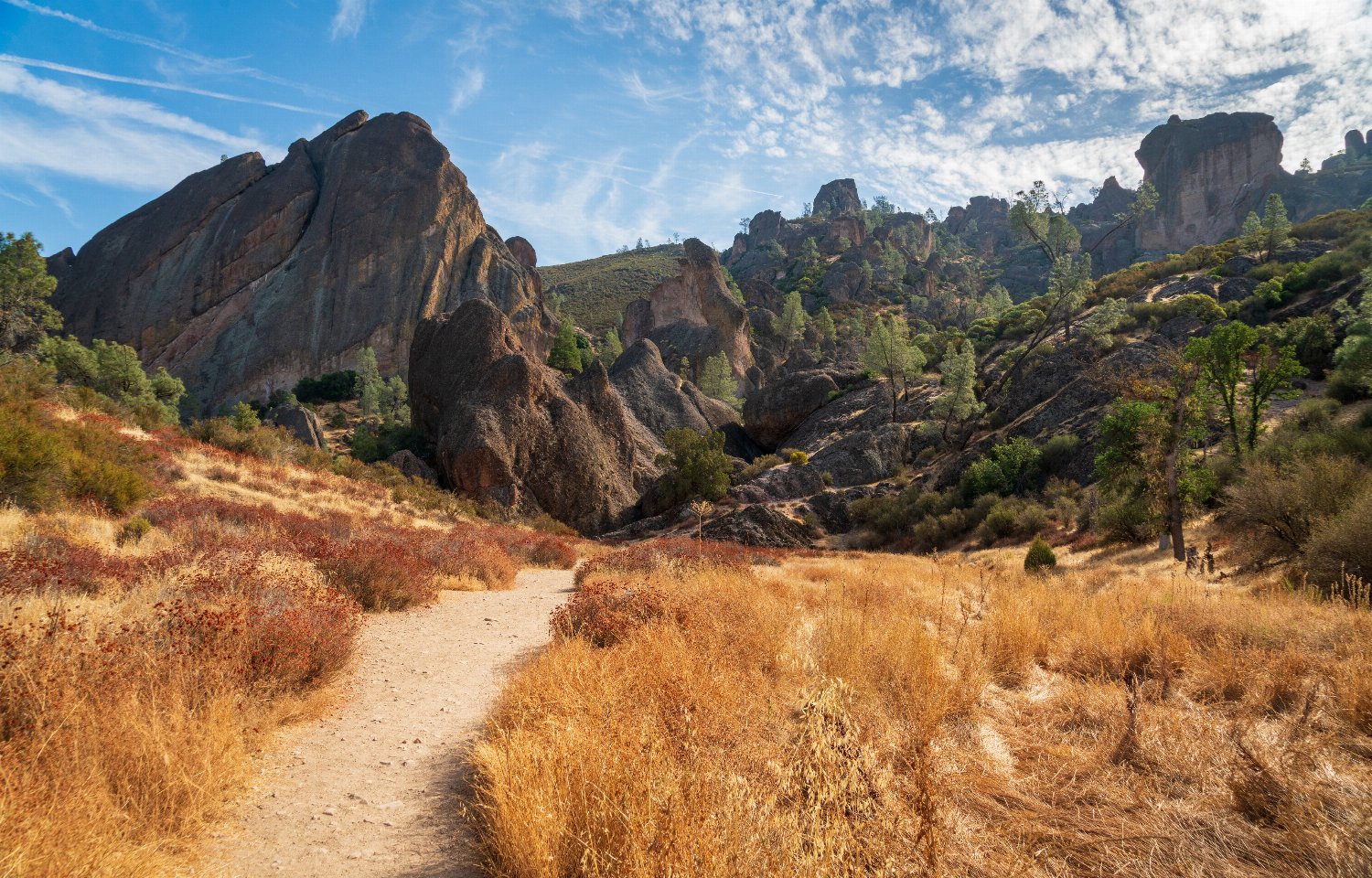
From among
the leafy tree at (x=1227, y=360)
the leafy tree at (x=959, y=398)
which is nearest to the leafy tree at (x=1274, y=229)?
the leafy tree at (x=959, y=398)

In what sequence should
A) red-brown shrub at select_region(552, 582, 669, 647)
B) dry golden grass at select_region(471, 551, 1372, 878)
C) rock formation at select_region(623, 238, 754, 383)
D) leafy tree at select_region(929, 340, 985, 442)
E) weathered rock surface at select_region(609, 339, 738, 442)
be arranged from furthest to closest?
rock formation at select_region(623, 238, 754, 383)
weathered rock surface at select_region(609, 339, 738, 442)
leafy tree at select_region(929, 340, 985, 442)
red-brown shrub at select_region(552, 582, 669, 647)
dry golden grass at select_region(471, 551, 1372, 878)

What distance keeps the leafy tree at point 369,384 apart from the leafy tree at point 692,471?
1405 inches

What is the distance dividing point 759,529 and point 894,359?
24.0 meters

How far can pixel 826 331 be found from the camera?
83.6m

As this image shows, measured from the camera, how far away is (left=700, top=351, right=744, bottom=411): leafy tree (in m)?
64.2

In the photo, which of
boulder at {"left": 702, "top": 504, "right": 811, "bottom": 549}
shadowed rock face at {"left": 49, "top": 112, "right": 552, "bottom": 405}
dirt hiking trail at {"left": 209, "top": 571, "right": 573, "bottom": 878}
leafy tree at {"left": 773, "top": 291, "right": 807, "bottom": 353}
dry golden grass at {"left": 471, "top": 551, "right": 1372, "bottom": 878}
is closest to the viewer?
dry golden grass at {"left": 471, "top": 551, "right": 1372, "bottom": 878}

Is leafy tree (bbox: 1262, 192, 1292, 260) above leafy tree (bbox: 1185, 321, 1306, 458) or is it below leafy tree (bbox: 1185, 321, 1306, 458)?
above

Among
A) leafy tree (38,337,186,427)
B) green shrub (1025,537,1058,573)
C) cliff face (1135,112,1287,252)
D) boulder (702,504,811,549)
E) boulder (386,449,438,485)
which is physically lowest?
boulder (702,504,811,549)

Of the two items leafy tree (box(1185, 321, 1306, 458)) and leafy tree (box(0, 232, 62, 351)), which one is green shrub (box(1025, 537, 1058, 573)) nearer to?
leafy tree (box(1185, 321, 1306, 458))

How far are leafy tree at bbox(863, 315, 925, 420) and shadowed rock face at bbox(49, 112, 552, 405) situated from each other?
4599 centimetres

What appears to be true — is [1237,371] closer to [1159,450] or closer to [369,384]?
[1159,450]

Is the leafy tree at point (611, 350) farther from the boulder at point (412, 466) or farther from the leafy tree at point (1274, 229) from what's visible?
the leafy tree at point (1274, 229)

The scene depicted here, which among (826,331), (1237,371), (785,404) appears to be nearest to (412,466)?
(785,404)

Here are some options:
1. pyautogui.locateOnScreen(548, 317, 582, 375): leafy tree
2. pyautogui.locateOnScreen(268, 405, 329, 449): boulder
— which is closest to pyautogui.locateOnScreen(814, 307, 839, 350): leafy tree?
pyautogui.locateOnScreen(548, 317, 582, 375): leafy tree
